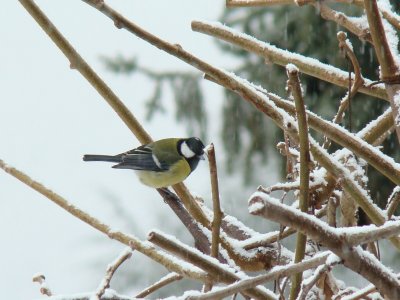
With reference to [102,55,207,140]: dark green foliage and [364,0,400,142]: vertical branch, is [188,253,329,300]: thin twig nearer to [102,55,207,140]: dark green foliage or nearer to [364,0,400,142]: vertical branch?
[364,0,400,142]: vertical branch

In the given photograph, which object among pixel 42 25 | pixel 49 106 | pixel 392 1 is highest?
pixel 49 106

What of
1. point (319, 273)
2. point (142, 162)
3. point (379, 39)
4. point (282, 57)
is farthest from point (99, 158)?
point (319, 273)

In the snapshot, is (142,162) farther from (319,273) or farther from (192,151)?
(319,273)

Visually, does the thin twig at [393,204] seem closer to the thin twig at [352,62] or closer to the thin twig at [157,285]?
the thin twig at [352,62]

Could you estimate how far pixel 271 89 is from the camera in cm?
457

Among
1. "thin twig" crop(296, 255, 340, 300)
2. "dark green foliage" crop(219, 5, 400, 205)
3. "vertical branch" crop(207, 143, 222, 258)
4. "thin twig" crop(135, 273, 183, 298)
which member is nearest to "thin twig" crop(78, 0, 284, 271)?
"thin twig" crop(135, 273, 183, 298)

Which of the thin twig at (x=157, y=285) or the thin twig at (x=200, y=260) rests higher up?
the thin twig at (x=157, y=285)

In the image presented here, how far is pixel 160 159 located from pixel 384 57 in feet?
7.33

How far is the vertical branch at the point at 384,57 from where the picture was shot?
92 centimetres

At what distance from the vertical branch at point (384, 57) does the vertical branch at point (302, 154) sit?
5.6 inches

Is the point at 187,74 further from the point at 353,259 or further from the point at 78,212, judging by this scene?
the point at 353,259

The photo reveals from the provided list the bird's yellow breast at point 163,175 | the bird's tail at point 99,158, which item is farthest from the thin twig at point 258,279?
the bird's tail at point 99,158

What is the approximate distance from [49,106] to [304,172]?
818 cm

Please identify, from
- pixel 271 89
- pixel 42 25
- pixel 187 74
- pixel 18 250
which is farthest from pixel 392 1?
pixel 18 250
